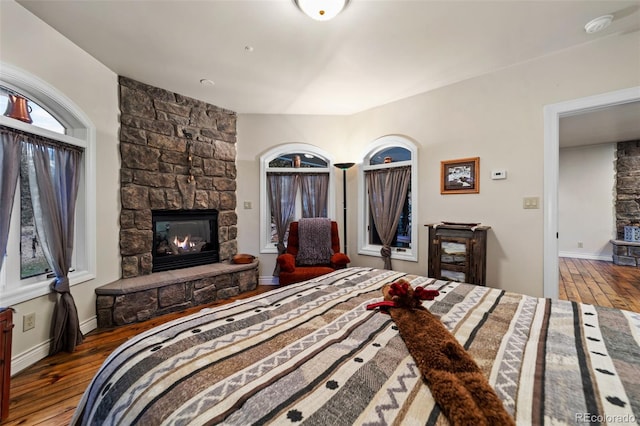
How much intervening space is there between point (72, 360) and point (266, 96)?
3247 millimetres

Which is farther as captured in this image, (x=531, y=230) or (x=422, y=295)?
(x=531, y=230)

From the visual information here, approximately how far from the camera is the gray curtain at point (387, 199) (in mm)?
3564

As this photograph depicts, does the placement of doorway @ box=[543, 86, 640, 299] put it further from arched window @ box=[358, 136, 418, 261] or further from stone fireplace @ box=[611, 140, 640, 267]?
stone fireplace @ box=[611, 140, 640, 267]

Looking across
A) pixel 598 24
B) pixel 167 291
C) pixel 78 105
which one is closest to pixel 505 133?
pixel 598 24

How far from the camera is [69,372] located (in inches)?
74.8

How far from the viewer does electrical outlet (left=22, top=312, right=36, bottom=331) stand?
1951 millimetres

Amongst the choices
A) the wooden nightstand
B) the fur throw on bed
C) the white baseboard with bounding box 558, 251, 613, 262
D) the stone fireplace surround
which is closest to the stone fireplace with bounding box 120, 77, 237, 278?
the stone fireplace surround

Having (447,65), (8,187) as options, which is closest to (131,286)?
(8,187)

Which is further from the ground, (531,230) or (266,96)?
(266,96)

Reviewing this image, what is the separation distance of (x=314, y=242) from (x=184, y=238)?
1785 millimetres

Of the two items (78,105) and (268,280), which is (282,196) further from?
(78,105)

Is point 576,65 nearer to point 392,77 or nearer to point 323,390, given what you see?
point 392,77

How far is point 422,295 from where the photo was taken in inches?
51.8

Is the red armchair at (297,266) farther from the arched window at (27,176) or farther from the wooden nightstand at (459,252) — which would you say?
the arched window at (27,176)
